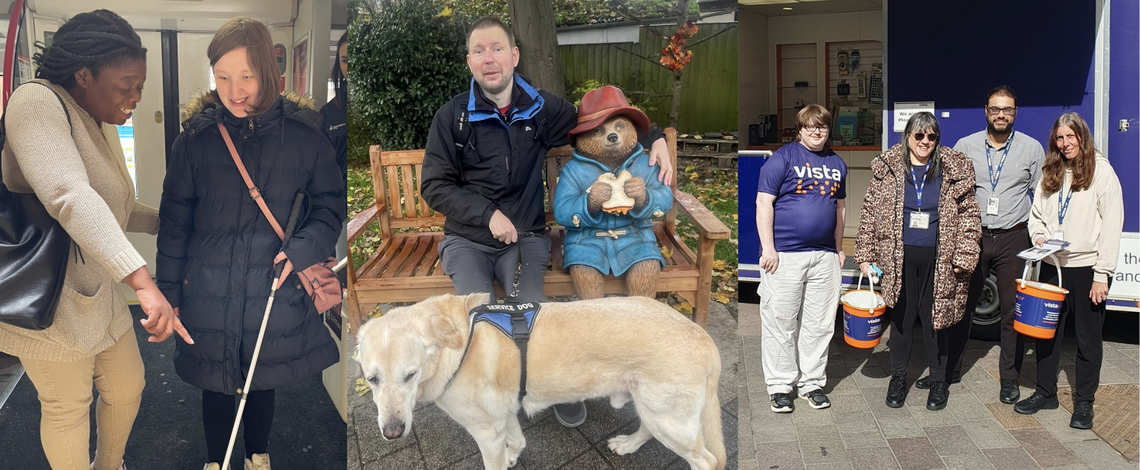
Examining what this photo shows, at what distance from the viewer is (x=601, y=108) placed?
6.49ft

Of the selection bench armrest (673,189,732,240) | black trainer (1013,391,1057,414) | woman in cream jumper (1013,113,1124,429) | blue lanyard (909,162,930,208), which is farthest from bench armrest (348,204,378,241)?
black trainer (1013,391,1057,414)

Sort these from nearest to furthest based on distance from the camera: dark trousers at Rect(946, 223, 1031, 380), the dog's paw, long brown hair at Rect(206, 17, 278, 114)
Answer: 1. long brown hair at Rect(206, 17, 278, 114)
2. the dog's paw
3. dark trousers at Rect(946, 223, 1031, 380)

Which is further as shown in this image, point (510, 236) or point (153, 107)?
point (510, 236)

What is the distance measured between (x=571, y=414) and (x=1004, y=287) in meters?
2.48

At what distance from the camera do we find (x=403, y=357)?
1.85m

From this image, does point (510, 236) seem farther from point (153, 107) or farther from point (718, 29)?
point (153, 107)

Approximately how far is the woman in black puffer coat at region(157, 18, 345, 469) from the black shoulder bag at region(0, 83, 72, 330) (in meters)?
0.24

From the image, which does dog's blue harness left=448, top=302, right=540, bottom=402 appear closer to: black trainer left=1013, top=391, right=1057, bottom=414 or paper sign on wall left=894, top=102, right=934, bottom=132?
paper sign on wall left=894, top=102, right=934, bottom=132

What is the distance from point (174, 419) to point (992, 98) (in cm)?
366

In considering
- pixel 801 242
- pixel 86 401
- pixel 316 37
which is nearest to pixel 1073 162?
pixel 801 242

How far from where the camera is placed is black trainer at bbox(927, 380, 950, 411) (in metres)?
3.53

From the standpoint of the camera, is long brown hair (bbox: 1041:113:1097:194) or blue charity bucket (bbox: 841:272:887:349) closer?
long brown hair (bbox: 1041:113:1097:194)

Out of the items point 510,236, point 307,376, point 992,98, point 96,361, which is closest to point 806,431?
point 992,98

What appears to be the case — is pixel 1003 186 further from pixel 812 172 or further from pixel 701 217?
pixel 701 217
